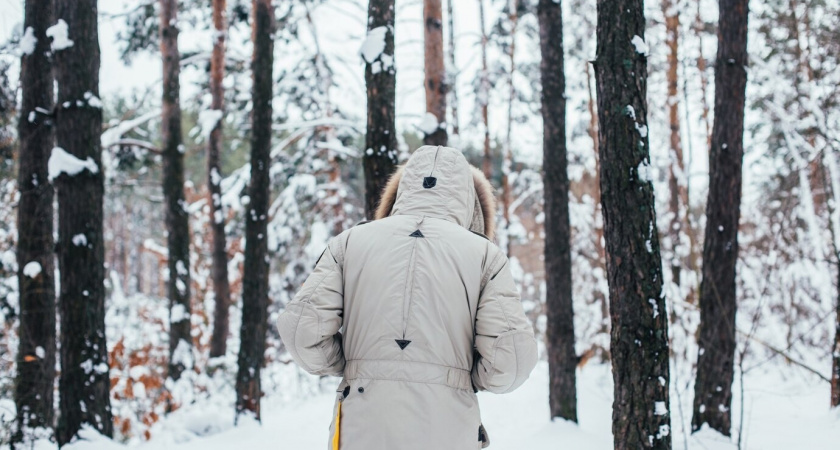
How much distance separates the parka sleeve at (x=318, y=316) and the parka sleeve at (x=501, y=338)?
593mm

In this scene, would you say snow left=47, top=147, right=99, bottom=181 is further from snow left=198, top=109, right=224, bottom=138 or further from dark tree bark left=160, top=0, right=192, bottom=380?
snow left=198, top=109, right=224, bottom=138

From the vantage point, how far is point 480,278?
2469 millimetres

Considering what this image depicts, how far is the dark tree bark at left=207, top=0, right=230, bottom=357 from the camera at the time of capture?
11742 mm

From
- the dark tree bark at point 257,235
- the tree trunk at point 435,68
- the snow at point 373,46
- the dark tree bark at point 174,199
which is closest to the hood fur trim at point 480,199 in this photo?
the snow at point 373,46

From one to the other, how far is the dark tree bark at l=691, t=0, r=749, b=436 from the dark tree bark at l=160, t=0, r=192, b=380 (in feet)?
26.2

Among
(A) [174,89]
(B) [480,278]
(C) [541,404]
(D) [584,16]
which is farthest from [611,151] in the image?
(D) [584,16]

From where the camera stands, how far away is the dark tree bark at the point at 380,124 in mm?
5730

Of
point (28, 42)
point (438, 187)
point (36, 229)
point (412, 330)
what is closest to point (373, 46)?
point (438, 187)

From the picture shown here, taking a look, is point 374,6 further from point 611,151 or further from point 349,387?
point 349,387

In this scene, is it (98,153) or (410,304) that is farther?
(98,153)

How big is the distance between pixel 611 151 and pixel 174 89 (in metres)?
8.95

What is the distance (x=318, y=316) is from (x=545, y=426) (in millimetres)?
5507

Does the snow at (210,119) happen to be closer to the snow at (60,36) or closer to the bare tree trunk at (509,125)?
the snow at (60,36)

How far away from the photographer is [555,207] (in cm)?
745
